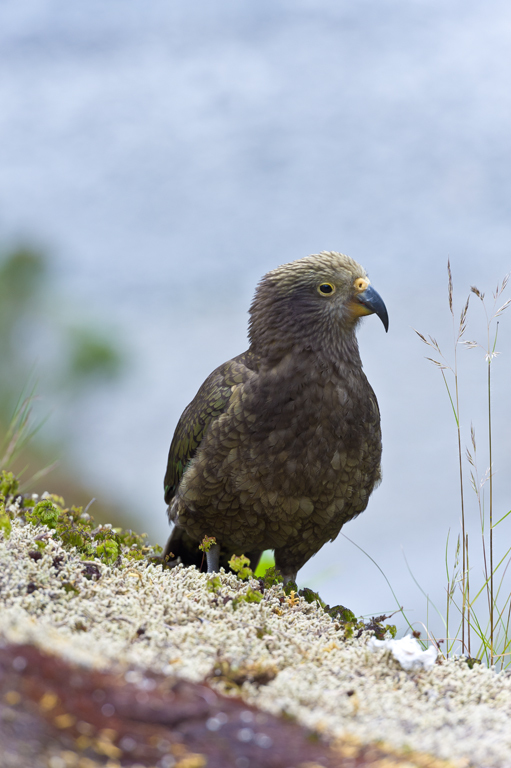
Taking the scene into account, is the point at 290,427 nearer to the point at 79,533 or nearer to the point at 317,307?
the point at 317,307

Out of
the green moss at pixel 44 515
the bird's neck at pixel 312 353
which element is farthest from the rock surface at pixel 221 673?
the bird's neck at pixel 312 353

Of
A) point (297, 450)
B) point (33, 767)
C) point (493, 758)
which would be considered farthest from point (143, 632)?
point (297, 450)

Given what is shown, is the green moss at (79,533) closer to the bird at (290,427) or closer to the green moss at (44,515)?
the green moss at (44,515)

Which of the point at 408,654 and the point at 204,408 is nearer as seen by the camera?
the point at 408,654

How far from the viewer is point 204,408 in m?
4.17

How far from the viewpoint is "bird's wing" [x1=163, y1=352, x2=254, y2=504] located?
410 cm

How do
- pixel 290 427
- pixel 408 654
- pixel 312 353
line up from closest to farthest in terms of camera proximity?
pixel 408 654 < pixel 290 427 < pixel 312 353

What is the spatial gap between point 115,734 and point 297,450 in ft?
7.44

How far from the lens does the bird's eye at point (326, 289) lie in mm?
4074

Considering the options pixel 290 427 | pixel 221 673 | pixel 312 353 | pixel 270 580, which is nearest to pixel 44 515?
pixel 270 580

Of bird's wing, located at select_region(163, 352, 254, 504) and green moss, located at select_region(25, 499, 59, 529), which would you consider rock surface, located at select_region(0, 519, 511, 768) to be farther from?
bird's wing, located at select_region(163, 352, 254, 504)

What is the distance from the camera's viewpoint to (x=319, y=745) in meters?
1.85

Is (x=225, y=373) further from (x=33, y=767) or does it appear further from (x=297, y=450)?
(x=33, y=767)

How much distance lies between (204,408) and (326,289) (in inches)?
40.0
